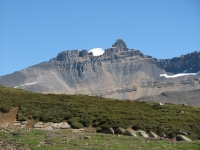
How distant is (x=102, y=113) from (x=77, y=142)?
2155 cm

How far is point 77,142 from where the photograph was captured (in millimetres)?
30875

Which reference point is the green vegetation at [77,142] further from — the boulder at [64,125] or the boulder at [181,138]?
the boulder at [64,125]

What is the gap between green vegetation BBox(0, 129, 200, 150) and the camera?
2923cm

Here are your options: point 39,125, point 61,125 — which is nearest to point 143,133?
point 61,125

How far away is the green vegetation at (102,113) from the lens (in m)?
46.3

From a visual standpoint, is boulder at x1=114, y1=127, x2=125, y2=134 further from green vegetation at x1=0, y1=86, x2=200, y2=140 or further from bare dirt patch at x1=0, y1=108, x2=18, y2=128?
bare dirt patch at x1=0, y1=108, x2=18, y2=128

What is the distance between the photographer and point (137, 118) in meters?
49.5

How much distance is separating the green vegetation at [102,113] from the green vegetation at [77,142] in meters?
10.6

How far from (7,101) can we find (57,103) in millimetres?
8375

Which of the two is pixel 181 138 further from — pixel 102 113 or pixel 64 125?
pixel 64 125

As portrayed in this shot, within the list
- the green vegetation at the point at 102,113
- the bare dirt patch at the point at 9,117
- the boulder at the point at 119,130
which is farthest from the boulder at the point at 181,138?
the bare dirt patch at the point at 9,117

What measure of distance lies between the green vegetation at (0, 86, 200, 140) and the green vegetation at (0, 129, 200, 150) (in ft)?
34.8

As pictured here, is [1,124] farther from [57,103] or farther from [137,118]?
[137,118]

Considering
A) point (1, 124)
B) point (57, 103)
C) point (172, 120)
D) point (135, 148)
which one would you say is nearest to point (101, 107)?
point (57, 103)
